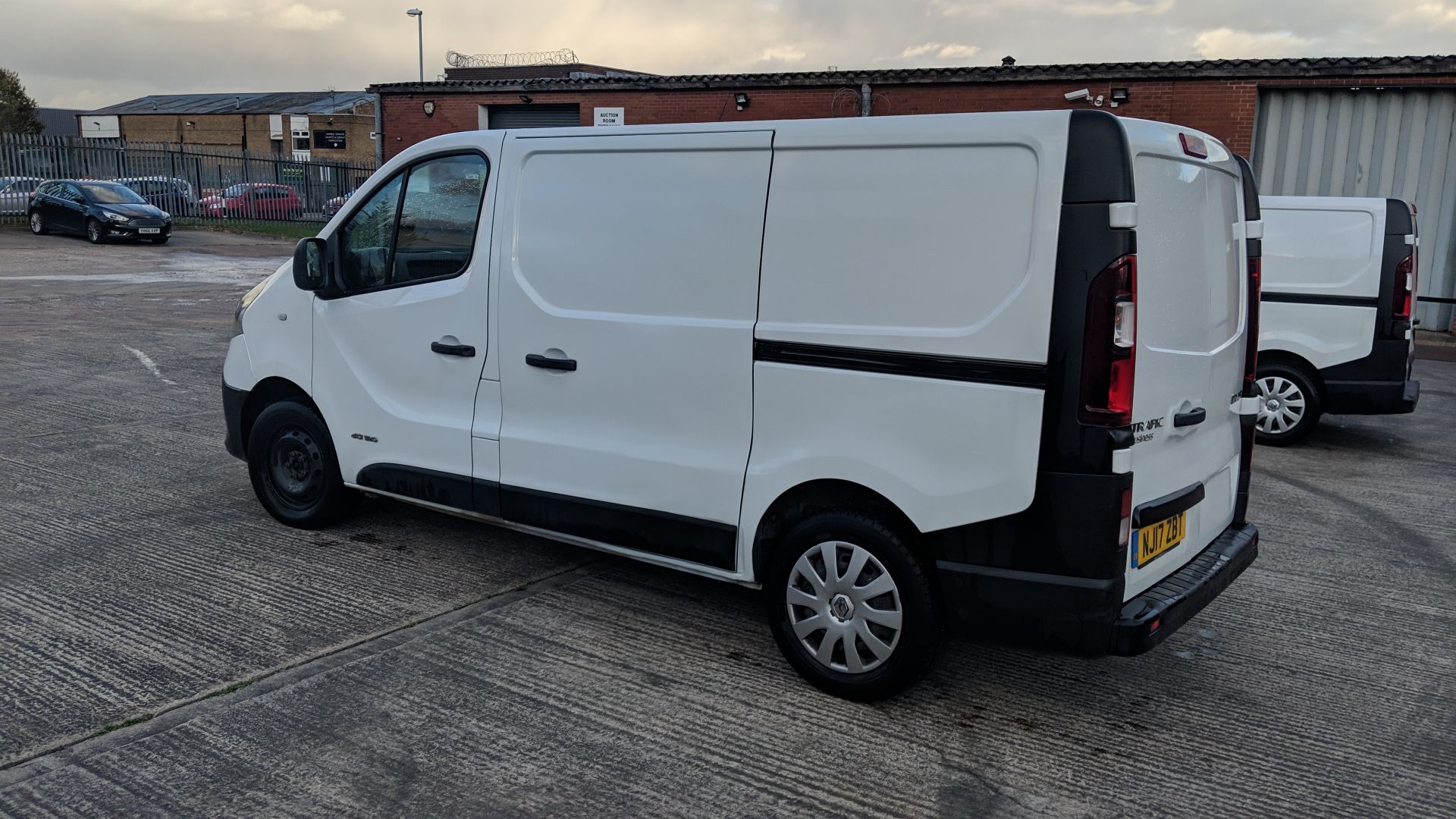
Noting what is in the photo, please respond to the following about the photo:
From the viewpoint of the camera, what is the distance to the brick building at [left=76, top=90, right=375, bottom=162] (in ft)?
196

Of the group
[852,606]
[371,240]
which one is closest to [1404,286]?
[852,606]

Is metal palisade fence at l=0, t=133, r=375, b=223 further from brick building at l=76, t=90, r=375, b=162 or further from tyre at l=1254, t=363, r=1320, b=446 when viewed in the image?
tyre at l=1254, t=363, r=1320, b=446

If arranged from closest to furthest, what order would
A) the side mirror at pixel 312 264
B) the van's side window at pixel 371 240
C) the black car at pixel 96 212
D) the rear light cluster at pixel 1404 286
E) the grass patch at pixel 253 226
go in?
the van's side window at pixel 371 240, the side mirror at pixel 312 264, the rear light cluster at pixel 1404 286, the black car at pixel 96 212, the grass patch at pixel 253 226

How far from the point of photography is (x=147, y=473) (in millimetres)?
6410

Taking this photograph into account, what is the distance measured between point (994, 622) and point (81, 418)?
274 inches

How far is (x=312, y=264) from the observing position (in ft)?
16.7

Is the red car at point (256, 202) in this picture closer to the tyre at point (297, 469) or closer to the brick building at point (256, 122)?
the brick building at point (256, 122)

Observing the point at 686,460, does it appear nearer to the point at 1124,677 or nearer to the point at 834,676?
the point at 834,676

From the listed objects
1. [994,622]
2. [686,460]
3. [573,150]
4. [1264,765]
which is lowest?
[1264,765]

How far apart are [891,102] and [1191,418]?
19.3 meters

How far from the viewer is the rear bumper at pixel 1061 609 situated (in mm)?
3311

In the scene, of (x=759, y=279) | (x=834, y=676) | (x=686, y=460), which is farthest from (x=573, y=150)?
(x=834, y=676)

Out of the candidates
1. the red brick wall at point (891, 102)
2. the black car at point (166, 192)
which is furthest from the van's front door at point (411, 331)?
the black car at point (166, 192)

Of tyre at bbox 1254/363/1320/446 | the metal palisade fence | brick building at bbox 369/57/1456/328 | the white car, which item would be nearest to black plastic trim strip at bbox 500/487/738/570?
tyre at bbox 1254/363/1320/446
